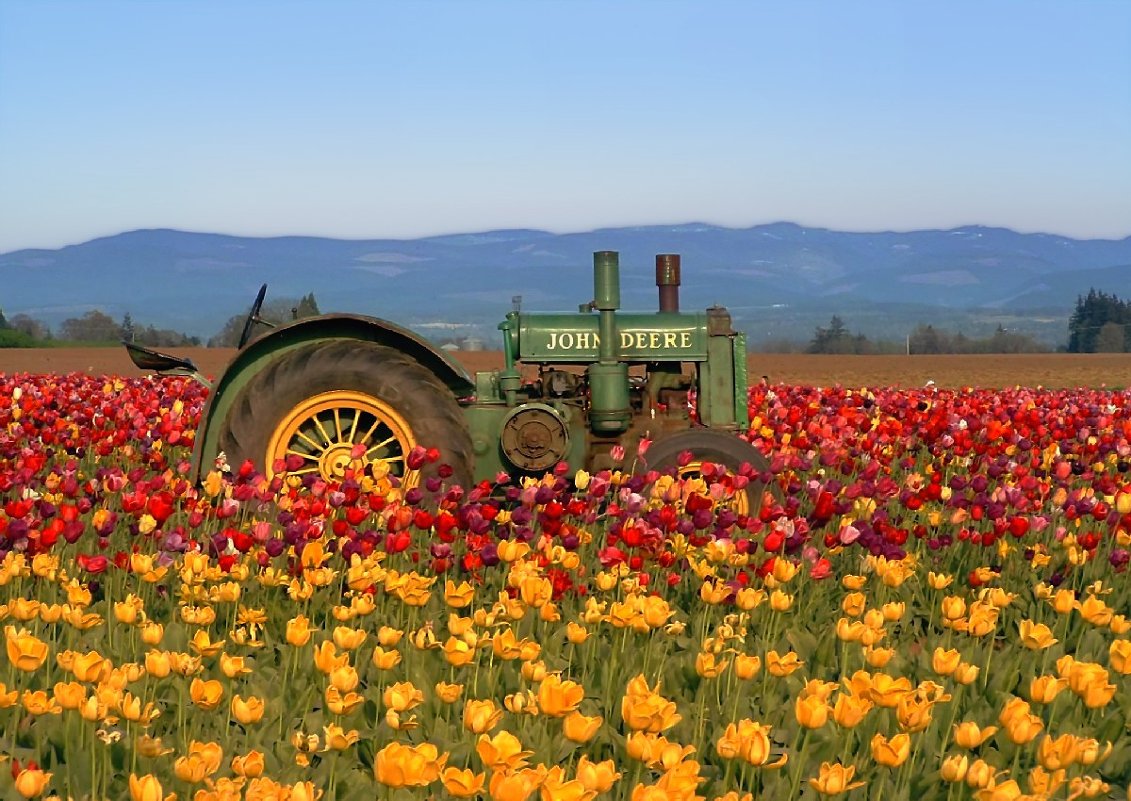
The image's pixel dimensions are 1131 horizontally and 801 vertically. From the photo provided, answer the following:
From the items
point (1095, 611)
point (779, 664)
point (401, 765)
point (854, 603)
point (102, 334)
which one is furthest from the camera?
point (102, 334)

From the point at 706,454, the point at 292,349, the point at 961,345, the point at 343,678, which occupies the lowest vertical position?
the point at 961,345

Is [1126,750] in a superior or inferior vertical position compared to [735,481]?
inferior

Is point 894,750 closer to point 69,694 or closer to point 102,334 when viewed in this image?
point 69,694

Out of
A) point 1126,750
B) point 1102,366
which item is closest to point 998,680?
point 1126,750

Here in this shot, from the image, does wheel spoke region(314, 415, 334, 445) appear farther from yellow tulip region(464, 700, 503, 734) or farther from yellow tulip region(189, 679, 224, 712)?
yellow tulip region(464, 700, 503, 734)

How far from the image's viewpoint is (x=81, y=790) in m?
3.86

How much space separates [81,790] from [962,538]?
4058 millimetres


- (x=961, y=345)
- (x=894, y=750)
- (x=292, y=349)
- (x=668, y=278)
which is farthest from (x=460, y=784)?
(x=961, y=345)

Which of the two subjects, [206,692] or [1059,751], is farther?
[206,692]

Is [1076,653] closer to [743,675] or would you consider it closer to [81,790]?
[743,675]

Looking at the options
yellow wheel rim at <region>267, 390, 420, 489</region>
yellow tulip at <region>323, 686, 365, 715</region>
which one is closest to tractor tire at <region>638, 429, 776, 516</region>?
yellow wheel rim at <region>267, 390, 420, 489</region>

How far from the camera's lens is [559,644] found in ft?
16.6

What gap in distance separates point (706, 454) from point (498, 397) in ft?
5.16

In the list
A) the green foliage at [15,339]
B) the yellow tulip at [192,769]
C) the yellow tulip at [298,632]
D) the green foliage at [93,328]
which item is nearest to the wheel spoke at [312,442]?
the yellow tulip at [298,632]
